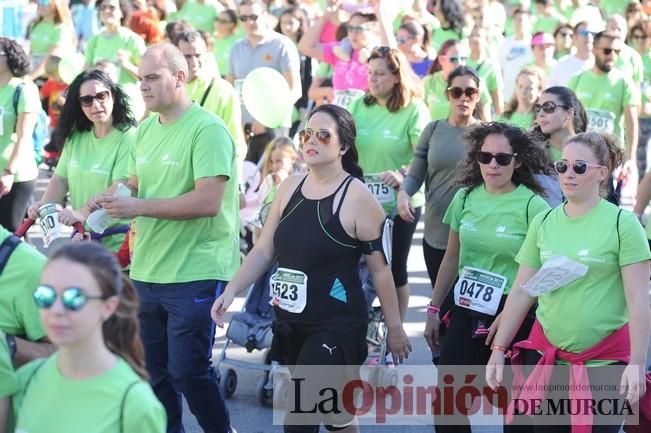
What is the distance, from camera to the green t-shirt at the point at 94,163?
6457 millimetres

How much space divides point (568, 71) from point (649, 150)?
1.35 m

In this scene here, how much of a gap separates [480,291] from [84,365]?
2.65 m

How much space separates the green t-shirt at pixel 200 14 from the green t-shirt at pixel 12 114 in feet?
20.8

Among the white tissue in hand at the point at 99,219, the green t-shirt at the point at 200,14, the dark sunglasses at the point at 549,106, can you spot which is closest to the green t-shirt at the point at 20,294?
the white tissue in hand at the point at 99,219

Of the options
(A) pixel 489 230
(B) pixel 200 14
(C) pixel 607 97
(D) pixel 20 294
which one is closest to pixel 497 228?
(A) pixel 489 230

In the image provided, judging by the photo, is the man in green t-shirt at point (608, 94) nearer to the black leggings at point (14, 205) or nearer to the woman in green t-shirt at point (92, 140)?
the black leggings at point (14, 205)

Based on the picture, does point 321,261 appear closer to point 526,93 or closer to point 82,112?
point 82,112

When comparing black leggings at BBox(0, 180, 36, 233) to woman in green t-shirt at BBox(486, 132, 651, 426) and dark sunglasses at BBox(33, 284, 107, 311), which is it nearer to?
woman in green t-shirt at BBox(486, 132, 651, 426)

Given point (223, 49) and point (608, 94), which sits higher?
point (223, 49)

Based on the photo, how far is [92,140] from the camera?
6.59 metres

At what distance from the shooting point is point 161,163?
567 cm

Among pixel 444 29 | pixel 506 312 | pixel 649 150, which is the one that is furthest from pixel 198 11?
pixel 506 312

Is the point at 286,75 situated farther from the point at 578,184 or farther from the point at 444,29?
the point at 578,184

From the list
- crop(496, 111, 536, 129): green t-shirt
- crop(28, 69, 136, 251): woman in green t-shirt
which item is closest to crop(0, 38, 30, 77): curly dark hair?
crop(28, 69, 136, 251): woman in green t-shirt
